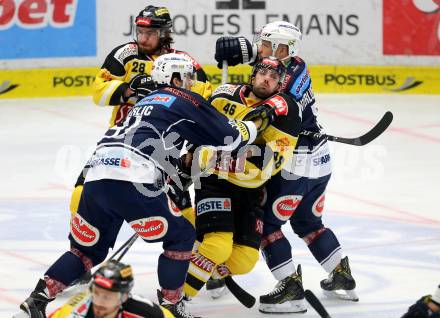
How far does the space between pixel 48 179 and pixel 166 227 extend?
3653mm

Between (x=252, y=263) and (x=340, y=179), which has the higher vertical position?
(x=252, y=263)

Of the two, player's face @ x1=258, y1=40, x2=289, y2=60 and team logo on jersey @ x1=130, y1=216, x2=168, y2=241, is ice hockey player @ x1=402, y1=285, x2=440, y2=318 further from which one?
player's face @ x1=258, y1=40, x2=289, y2=60

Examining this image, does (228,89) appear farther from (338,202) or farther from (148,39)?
(338,202)

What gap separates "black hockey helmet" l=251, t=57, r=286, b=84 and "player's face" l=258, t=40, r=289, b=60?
0.43 meters

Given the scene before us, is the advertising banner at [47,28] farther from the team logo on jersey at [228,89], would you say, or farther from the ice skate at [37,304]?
the ice skate at [37,304]

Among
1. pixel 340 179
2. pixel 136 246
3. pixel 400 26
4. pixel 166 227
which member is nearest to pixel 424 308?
pixel 166 227

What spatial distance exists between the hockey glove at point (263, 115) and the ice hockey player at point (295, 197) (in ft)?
1.08

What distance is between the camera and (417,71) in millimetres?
11305

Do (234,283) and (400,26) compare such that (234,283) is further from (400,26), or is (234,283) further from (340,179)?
(400,26)

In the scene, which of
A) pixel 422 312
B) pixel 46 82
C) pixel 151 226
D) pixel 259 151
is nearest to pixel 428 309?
pixel 422 312

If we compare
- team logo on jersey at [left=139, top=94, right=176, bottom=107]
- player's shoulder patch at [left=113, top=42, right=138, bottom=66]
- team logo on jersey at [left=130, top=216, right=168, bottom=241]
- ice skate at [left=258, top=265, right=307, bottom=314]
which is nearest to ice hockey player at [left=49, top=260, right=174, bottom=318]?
team logo on jersey at [left=130, top=216, right=168, bottom=241]

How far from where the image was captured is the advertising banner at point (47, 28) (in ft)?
36.1

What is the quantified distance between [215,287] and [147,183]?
114cm

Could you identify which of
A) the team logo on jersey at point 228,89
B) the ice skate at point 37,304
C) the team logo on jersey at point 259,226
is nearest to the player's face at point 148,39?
the team logo on jersey at point 228,89
